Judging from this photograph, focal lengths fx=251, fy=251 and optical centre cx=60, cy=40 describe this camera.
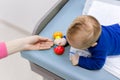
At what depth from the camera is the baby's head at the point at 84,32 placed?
65cm

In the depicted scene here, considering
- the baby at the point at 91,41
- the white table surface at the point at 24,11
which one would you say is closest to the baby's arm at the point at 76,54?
the baby at the point at 91,41

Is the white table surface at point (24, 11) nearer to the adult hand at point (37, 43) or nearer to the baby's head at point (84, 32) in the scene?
the adult hand at point (37, 43)

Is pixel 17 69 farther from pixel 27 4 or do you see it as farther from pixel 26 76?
pixel 27 4

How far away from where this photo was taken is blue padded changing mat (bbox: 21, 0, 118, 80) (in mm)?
713

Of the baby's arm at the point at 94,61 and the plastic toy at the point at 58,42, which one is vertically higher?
the plastic toy at the point at 58,42

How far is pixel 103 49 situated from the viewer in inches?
27.8

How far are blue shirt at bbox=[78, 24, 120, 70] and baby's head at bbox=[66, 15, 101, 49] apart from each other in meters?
0.04

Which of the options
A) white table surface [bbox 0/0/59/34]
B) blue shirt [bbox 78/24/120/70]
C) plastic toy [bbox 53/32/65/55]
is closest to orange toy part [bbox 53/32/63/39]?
plastic toy [bbox 53/32/65/55]

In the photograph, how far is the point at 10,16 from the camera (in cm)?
143

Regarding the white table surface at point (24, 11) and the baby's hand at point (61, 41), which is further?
the white table surface at point (24, 11)

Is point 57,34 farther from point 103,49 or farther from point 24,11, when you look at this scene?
point 24,11

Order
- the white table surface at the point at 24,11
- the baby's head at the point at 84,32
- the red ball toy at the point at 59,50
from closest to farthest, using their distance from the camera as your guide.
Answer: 1. the baby's head at the point at 84,32
2. the red ball toy at the point at 59,50
3. the white table surface at the point at 24,11

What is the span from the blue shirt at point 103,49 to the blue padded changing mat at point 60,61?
0.8 inches

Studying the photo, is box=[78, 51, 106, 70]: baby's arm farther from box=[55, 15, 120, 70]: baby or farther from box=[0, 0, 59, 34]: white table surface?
box=[0, 0, 59, 34]: white table surface
